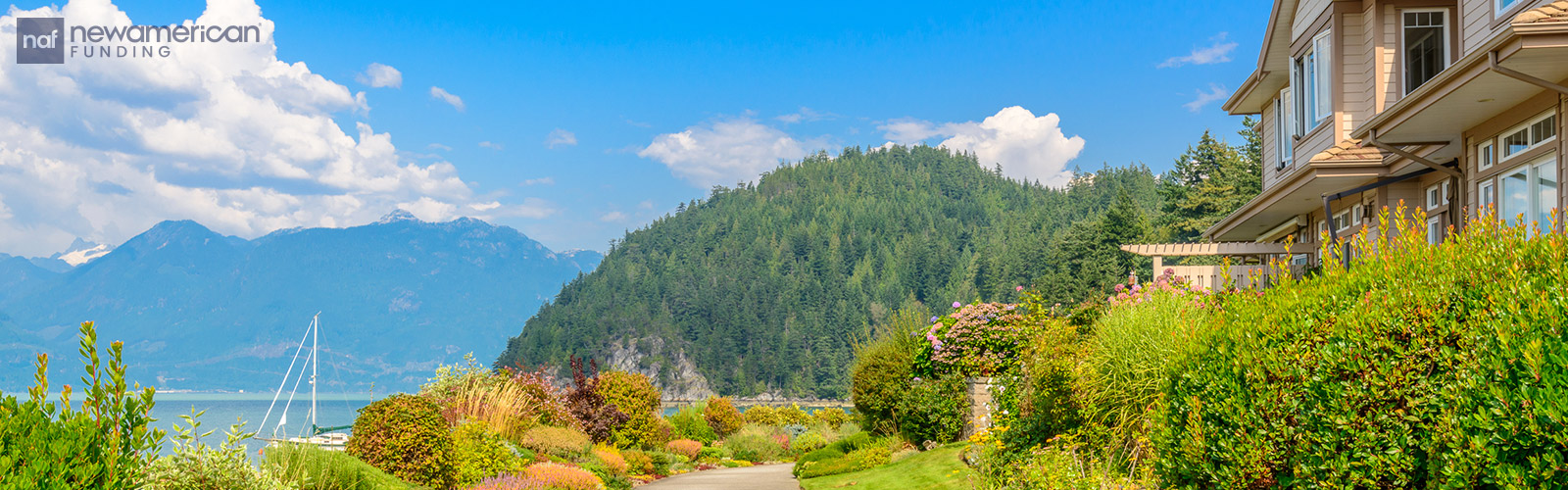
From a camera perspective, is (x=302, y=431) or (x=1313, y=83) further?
(x=1313, y=83)

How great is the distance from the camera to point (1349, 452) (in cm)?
502

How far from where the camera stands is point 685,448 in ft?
78.0

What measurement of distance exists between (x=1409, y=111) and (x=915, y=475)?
8149 millimetres

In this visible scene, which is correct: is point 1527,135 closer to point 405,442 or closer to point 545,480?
point 545,480

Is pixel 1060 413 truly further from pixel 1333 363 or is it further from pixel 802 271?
pixel 802 271

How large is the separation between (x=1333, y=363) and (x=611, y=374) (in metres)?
18.3

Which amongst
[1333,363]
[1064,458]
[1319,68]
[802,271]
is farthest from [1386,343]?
[802,271]

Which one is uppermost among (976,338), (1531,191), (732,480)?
(1531,191)

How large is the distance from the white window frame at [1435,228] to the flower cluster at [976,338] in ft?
21.1

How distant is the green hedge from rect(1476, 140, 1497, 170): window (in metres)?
5.64

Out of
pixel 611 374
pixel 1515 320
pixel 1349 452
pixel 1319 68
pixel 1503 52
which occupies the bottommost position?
pixel 611 374

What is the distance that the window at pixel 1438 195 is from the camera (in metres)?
11.6

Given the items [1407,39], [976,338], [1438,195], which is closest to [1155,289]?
[1438,195]

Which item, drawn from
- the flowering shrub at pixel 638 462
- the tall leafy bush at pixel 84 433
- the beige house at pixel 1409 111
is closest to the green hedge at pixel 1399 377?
the beige house at pixel 1409 111
